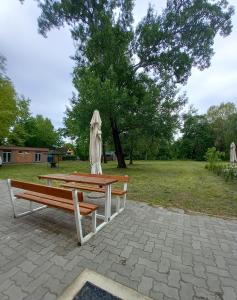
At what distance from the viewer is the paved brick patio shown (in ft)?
6.57

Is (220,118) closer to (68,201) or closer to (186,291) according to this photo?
(68,201)

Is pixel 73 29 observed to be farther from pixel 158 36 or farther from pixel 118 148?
pixel 118 148

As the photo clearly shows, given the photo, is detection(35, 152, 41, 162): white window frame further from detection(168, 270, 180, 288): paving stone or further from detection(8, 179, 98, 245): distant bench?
detection(168, 270, 180, 288): paving stone

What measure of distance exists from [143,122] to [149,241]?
11.8m

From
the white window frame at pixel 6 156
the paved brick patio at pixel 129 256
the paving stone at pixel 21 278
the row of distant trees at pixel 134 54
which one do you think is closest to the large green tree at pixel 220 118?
the row of distant trees at pixel 134 54

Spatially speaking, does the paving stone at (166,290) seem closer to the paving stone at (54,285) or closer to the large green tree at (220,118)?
the paving stone at (54,285)

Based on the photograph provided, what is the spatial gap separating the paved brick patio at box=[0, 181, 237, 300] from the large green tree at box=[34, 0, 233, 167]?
10209 mm

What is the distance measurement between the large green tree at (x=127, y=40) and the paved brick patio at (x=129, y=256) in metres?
10.2

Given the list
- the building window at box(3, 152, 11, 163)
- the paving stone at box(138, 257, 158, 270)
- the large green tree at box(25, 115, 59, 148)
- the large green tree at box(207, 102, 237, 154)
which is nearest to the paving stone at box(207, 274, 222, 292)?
the paving stone at box(138, 257, 158, 270)

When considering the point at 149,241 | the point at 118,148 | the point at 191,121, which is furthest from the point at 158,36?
the point at 191,121

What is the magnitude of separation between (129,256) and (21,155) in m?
28.0

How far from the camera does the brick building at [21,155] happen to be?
24.4m

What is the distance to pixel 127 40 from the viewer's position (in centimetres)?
1348

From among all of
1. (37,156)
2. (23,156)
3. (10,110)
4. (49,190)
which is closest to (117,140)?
(10,110)
